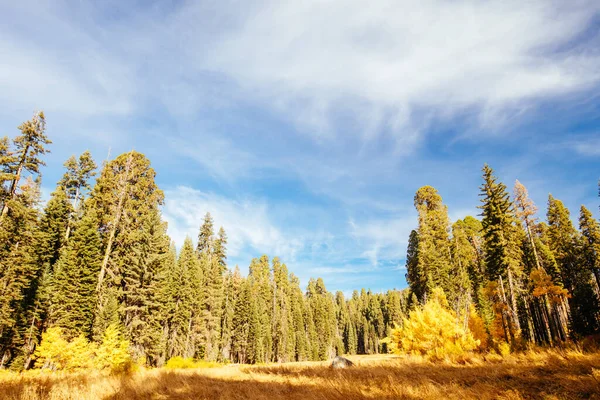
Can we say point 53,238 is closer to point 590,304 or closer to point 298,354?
point 298,354

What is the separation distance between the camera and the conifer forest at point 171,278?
24.4 meters

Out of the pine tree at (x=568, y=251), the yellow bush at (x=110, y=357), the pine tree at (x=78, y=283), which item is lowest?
the yellow bush at (x=110, y=357)

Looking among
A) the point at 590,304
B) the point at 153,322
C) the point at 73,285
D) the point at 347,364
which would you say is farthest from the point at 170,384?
the point at 590,304

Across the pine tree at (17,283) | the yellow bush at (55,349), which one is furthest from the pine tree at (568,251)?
the pine tree at (17,283)

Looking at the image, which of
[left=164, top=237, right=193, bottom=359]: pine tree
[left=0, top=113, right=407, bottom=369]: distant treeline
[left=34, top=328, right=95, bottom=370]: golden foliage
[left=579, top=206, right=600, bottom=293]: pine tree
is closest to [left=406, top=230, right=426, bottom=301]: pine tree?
[left=579, top=206, right=600, bottom=293]: pine tree

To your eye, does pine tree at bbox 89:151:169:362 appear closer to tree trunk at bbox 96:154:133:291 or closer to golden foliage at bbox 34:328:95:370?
→ tree trunk at bbox 96:154:133:291

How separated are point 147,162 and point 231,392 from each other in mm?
32013

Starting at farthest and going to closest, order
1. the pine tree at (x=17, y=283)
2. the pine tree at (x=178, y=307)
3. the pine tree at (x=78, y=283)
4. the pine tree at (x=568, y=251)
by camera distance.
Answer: the pine tree at (x=568, y=251)
the pine tree at (x=178, y=307)
the pine tree at (x=78, y=283)
the pine tree at (x=17, y=283)

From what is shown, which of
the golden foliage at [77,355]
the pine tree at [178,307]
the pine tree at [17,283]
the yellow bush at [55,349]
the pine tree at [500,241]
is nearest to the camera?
the yellow bush at [55,349]

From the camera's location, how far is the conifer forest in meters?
24.4

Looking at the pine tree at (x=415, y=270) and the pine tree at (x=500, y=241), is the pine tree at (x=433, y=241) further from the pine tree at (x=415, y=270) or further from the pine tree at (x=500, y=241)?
the pine tree at (x=500, y=241)

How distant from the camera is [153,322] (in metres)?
30.5

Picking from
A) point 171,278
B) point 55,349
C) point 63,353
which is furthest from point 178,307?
point 55,349

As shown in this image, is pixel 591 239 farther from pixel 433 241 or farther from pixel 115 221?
pixel 115 221
